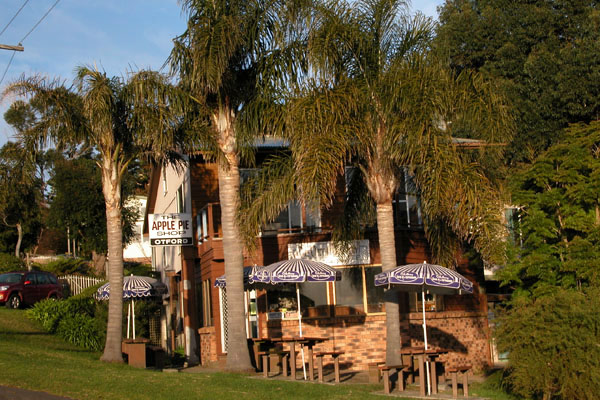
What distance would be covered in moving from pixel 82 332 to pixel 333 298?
833 cm

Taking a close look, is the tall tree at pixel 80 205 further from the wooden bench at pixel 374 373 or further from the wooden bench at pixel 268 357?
the wooden bench at pixel 374 373

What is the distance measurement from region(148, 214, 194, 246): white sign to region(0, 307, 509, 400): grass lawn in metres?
5.17

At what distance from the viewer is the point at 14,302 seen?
90.5 feet

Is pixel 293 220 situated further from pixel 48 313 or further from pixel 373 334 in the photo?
pixel 48 313

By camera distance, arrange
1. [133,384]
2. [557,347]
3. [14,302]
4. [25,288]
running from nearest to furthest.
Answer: [133,384] < [557,347] < [14,302] < [25,288]

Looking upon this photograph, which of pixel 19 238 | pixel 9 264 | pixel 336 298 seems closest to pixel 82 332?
pixel 336 298

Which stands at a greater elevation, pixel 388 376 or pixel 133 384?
pixel 133 384

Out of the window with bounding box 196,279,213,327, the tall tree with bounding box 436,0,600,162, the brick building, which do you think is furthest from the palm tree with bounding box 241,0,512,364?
the tall tree with bounding box 436,0,600,162

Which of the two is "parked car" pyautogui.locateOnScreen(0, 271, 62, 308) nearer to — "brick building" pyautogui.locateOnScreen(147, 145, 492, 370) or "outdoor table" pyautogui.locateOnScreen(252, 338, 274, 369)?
"brick building" pyautogui.locateOnScreen(147, 145, 492, 370)

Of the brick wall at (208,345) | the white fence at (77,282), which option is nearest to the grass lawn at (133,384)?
the brick wall at (208,345)

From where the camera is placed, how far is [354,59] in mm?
16141

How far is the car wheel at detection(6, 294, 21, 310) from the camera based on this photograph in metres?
27.6

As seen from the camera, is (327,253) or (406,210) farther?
(406,210)

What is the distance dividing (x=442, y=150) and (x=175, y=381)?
705 cm
